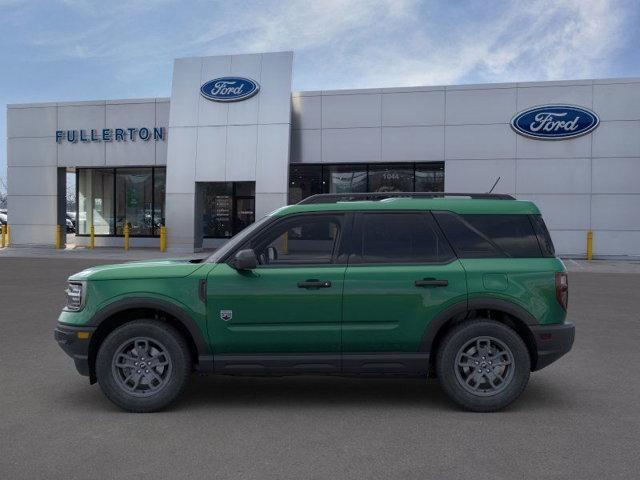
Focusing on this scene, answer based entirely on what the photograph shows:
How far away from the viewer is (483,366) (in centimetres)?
512

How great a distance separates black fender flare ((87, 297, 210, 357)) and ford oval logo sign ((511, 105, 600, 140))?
64.0 ft

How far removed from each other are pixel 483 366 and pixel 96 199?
2687 cm

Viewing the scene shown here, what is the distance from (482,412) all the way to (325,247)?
6.20 feet

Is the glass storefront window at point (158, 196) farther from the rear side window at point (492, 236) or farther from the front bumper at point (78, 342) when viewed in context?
the rear side window at point (492, 236)

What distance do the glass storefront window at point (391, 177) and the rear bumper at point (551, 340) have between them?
19.3 meters

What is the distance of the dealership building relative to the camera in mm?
21844

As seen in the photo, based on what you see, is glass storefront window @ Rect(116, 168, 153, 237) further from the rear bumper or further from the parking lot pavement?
the rear bumper

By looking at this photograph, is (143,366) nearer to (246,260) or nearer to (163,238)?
(246,260)

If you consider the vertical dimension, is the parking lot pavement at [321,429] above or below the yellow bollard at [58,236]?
below

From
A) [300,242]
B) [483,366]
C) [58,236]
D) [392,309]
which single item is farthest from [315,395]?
[58,236]

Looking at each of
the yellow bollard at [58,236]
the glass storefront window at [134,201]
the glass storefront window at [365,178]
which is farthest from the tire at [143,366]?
the glass storefront window at [134,201]

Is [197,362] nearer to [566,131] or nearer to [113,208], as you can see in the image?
[566,131]

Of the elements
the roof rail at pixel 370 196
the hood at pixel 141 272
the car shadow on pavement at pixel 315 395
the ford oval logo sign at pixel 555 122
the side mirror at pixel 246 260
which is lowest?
the car shadow on pavement at pixel 315 395

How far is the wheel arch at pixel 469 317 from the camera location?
5.07m
